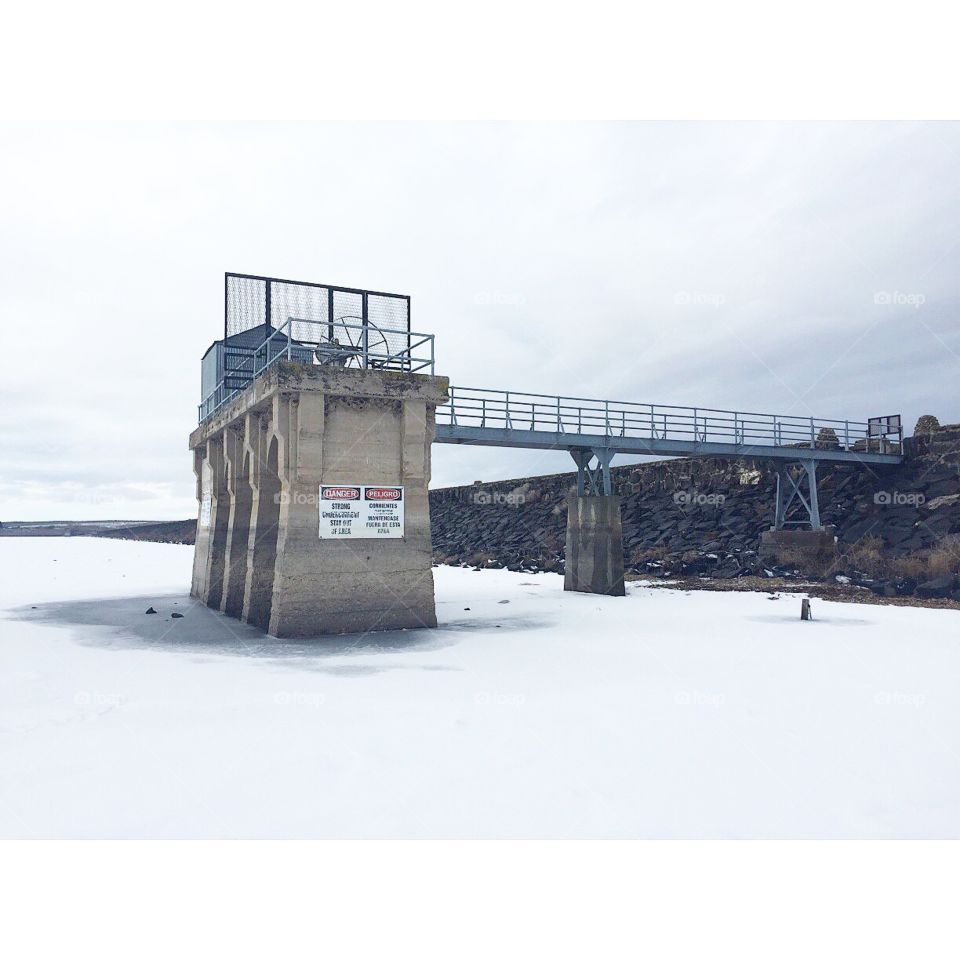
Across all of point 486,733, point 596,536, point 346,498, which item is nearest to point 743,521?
point 596,536

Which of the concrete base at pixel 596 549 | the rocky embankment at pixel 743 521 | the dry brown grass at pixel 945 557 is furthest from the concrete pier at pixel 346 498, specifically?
the dry brown grass at pixel 945 557

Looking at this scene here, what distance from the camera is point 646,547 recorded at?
3062 centimetres

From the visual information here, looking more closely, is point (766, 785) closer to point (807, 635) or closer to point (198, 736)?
point (198, 736)

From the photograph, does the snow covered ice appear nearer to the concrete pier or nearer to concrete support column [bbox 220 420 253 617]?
the concrete pier

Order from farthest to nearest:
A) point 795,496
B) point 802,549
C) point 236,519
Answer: point 795,496, point 802,549, point 236,519

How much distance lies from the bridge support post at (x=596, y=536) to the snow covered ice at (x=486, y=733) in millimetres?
7490

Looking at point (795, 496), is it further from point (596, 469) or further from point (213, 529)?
point (213, 529)

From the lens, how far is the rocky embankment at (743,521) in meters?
23.2

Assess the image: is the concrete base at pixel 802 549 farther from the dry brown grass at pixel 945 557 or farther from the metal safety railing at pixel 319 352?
the metal safety railing at pixel 319 352

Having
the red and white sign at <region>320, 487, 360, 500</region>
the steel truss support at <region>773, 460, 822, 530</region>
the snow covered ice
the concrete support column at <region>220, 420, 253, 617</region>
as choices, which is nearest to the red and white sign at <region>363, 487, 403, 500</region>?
the red and white sign at <region>320, 487, 360, 500</region>

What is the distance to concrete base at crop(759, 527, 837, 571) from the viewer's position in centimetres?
2498

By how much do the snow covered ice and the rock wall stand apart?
42.3ft

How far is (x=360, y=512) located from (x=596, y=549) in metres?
10.1

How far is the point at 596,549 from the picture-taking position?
71.3ft
